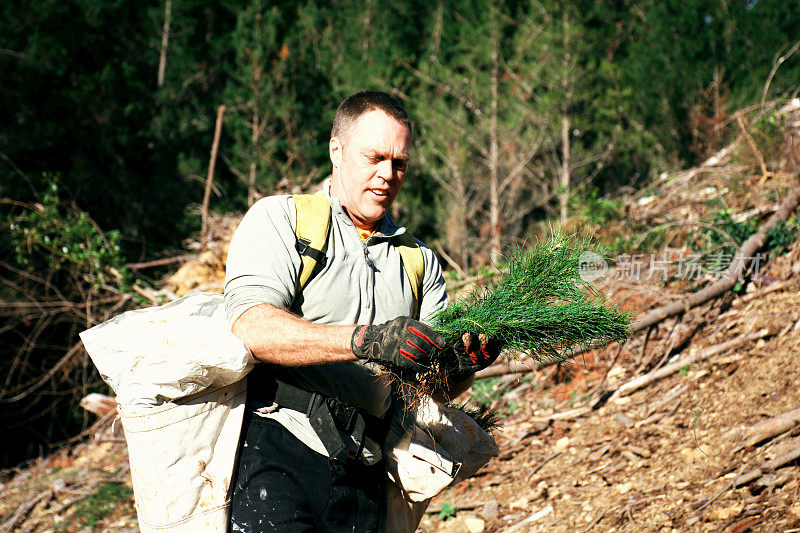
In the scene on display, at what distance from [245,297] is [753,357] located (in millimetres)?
4408

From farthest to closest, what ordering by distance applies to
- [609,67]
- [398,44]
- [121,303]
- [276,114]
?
1. [398,44]
2. [609,67]
3. [276,114]
4. [121,303]

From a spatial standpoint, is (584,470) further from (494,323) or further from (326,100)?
(326,100)

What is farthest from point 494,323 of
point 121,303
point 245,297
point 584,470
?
point 121,303

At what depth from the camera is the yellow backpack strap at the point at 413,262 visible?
2.66m

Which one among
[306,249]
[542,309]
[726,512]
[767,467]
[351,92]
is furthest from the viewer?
[351,92]

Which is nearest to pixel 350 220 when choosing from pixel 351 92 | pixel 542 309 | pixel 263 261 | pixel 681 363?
pixel 263 261

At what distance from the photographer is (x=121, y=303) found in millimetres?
8188

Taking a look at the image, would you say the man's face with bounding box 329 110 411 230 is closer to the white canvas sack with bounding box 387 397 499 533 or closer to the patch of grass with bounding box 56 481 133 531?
the white canvas sack with bounding box 387 397 499 533

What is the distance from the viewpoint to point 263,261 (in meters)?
2.22

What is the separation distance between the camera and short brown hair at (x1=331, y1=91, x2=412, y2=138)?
2602 mm

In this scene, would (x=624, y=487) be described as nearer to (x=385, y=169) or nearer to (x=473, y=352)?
(x=473, y=352)

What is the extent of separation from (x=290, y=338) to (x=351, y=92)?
15633mm

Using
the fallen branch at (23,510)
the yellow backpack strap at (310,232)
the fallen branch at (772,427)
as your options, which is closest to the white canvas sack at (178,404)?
the yellow backpack strap at (310,232)

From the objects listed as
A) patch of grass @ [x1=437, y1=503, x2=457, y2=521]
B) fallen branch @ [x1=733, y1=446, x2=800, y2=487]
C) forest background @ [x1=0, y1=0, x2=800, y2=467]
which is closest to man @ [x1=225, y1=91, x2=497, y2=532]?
fallen branch @ [x1=733, y1=446, x2=800, y2=487]
